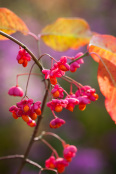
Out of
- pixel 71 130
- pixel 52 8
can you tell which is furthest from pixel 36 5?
pixel 71 130

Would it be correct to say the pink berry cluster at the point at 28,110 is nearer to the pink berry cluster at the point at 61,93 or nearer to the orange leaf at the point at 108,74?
the pink berry cluster at the point at 61,93

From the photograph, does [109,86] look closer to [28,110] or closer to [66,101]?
[66,101]

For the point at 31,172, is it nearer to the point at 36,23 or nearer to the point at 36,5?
the point at 36,23

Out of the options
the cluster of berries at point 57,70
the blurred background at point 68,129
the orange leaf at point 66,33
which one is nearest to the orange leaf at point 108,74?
the cluster of berries at point 57,70

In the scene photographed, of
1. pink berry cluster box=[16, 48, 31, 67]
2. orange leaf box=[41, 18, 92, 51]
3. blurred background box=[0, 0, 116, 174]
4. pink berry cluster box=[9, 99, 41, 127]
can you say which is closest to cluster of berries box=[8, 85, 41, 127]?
pink berry cluster box=[9, 99, 41, 127]

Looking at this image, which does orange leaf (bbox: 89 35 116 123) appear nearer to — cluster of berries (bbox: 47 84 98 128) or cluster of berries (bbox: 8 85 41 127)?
cluster of berries (bbox: 47 84 98 128)
